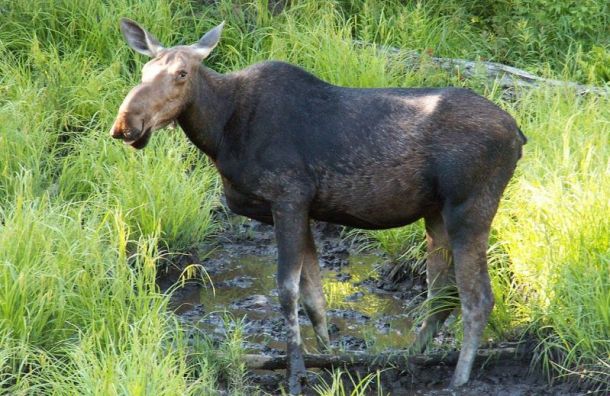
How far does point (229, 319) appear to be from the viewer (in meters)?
8.06

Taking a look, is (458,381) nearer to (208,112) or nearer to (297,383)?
(297,383)

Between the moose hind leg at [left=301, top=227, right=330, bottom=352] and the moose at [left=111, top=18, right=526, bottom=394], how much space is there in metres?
0.29

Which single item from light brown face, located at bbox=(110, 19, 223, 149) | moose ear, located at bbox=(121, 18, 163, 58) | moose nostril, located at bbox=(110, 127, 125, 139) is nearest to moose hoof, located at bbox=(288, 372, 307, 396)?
light brown face, located at bbox=(110, 19, 223, 149)

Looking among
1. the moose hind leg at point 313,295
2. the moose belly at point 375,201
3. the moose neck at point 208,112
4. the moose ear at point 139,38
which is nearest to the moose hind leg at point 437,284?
the moose belly at point 375,201

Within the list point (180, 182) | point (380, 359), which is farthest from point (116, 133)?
point (180, 182)

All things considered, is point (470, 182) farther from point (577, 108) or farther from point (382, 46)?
point (382, 46)

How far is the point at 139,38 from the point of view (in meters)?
7.12

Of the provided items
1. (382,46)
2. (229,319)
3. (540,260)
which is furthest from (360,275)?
(382,46)

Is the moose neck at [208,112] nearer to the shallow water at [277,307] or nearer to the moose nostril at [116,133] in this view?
the moose nostril at [116,133]

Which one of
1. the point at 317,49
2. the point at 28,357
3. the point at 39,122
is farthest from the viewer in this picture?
the point at 317,49

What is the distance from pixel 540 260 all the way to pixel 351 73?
340 centimetres

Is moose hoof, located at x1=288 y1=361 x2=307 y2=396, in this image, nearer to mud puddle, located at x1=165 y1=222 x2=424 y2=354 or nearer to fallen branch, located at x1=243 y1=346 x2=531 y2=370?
fallen branch, located at x1=243 y1=346 x2=531 y2=370

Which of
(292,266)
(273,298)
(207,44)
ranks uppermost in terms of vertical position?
(207,44)

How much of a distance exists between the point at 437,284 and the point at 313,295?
0.77m
